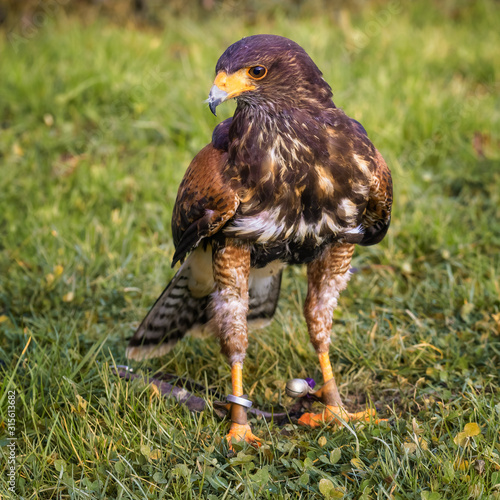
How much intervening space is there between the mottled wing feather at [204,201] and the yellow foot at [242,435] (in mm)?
914

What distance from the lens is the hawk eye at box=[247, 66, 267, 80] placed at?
112 inches

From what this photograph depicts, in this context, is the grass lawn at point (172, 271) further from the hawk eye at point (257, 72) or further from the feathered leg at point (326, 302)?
the hawk eye at point (257, 72)

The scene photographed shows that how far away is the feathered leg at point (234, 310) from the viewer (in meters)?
3.19

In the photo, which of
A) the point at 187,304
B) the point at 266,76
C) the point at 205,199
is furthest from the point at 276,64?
the point at 187,304

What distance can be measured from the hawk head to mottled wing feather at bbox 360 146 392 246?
1.51ft

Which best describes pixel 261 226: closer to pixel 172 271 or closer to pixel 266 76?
pixel 266 76

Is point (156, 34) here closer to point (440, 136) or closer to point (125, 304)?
point (440, 136)

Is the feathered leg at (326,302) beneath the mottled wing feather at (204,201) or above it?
beneath

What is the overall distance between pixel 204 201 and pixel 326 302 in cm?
92

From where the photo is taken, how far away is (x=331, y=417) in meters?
3.30

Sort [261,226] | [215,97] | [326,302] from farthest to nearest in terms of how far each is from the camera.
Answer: [326,302] → [261,226] → [215,97]

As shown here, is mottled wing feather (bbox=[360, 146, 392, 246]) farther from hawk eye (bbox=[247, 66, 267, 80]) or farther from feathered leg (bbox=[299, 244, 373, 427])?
hawk eye (bbox=[247, 66, 267, 80])

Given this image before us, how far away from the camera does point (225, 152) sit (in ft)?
10.1

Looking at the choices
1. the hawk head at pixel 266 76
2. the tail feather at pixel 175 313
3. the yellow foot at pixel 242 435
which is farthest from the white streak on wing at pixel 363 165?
the yellow foot at pixel 242 435
